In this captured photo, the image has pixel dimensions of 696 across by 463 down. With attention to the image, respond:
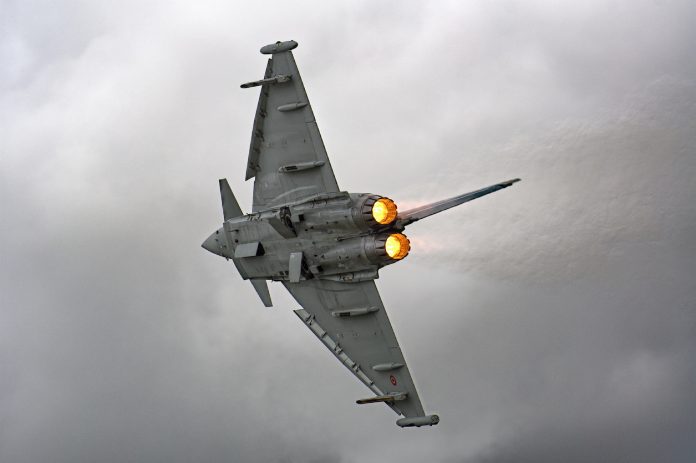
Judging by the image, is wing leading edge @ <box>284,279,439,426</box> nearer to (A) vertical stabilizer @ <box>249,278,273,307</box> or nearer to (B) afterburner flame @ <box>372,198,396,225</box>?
(A) vertical stabilizer @ <box>249,278,273,307</box>

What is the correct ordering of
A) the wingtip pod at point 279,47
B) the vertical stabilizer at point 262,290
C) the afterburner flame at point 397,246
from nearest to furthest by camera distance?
1. the afterburner flame at point 397,246
2. the wingtip pod at point 279,47
3. the vertical stabilizer at point 262,290

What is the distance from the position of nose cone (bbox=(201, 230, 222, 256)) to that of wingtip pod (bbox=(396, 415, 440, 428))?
6717mm

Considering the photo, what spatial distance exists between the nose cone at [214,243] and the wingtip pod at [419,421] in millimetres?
6717

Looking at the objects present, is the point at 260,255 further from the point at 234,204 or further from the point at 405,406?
the point at 405,406

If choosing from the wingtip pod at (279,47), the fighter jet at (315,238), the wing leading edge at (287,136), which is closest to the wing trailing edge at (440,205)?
the fighter jet at (315,238)

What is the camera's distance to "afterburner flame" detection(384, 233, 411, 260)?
42.3m

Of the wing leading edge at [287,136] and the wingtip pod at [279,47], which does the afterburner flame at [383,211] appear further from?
the wingtip pod at [279,47]

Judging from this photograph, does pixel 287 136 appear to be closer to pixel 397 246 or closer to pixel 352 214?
pixel 352 214

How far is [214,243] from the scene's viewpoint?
4625 centimetres

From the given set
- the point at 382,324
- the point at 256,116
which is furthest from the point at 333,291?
the point at 256,116

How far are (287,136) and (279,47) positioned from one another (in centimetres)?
230

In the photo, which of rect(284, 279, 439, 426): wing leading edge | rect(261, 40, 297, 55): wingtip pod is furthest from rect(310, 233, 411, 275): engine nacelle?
rect(261, 40, 297, 55): wingtip pod

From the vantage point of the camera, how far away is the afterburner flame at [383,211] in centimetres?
4188

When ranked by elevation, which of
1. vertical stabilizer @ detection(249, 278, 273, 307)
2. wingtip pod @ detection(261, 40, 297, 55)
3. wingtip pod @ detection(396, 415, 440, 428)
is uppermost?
wingtip pod @ detection(261, 40, 297, 55)
